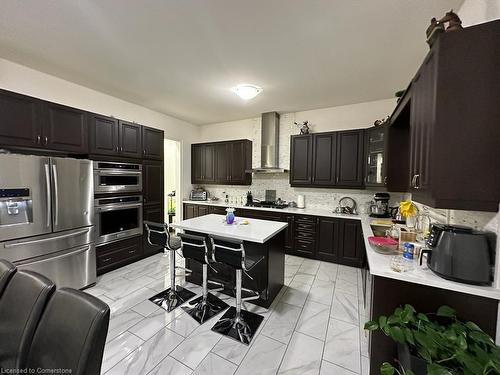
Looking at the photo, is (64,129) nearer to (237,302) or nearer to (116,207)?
(116,207)

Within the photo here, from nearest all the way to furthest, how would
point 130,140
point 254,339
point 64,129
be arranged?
1. point 254,339
2. point 64,129
3. point 130,140

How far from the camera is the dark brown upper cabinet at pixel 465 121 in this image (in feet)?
3.61

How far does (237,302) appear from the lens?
6.80 feet

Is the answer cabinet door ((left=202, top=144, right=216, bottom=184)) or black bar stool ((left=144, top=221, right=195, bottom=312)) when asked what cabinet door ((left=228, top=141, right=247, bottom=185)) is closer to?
cabinet door ((left=202, top=144, right=216, bottom=184))

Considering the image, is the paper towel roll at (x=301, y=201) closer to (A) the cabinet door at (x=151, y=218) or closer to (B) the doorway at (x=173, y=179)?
(A) the cabinet door at (x=151, y=218)

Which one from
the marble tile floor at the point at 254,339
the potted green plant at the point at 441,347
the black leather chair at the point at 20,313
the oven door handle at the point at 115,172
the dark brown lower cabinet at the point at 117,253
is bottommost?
the marble tile floor at the point at 254,339

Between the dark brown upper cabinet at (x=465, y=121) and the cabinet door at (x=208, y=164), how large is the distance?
14.7 feet

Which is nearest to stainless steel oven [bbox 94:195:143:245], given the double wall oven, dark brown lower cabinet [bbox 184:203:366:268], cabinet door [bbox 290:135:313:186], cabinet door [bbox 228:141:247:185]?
the double wall oven

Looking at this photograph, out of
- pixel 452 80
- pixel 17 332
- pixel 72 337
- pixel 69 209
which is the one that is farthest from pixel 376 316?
pixel 69 209

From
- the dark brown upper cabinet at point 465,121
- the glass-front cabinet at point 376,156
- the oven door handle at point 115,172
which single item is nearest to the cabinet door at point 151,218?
the oven door handle at point 115,172

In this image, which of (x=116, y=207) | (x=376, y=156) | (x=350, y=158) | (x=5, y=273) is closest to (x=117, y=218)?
(x=116, y=207)

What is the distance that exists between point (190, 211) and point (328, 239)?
10.8ft

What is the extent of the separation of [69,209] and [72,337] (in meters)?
2.36

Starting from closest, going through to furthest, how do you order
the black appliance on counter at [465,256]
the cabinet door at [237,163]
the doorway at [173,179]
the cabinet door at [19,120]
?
the black appliance on counter at [465,256], the cabinet door at [19,120], the cabinet door at [237,163], the doorway at [173,179]
